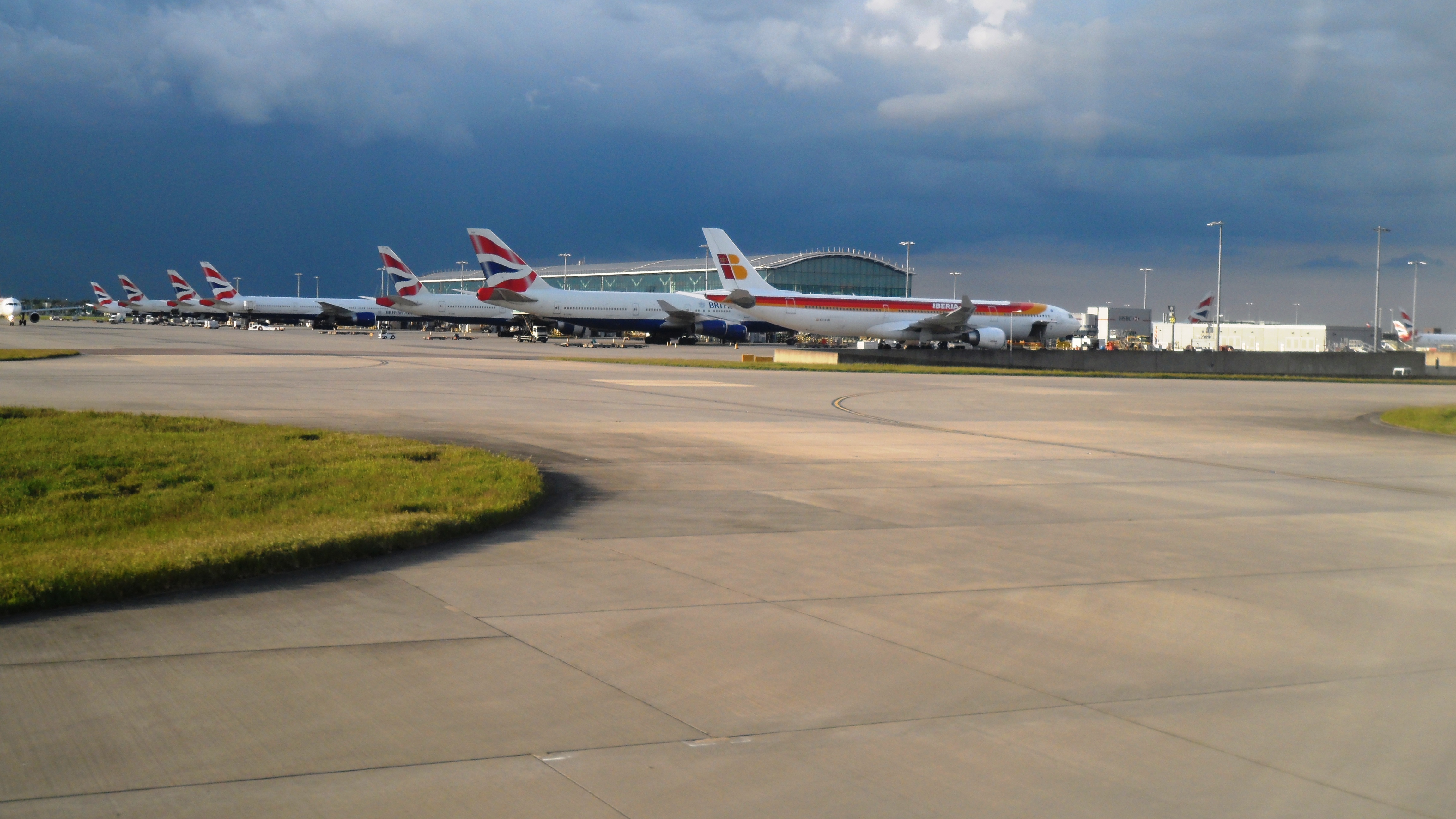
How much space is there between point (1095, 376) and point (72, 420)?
136 ft

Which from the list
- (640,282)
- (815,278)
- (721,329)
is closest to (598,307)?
(721,329)

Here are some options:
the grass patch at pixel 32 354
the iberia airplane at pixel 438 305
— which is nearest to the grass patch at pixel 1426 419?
the grass patch at pixel 32 354

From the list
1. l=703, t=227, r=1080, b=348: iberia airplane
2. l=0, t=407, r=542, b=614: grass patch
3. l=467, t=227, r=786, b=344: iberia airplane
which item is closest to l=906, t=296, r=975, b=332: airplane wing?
l=703, t=227, r=1080, b=348: iberia airplane

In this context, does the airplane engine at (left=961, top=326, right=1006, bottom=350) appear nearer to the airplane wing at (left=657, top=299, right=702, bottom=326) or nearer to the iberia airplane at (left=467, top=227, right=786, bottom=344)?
the iberia airplane at (left=467, top=227, right=786, bottom=344)

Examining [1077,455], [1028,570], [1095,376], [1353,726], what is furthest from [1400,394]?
[1353,726]

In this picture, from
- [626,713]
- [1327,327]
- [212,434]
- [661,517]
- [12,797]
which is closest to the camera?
[12,797]

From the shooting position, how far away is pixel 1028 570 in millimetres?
8992

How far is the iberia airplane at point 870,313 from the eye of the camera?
6531 cm

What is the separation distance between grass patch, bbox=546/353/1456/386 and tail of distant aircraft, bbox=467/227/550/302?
28.3 m

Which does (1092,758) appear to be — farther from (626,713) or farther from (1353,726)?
(626,713)

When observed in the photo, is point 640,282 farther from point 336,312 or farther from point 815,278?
point 336,312

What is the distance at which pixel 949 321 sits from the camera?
64.9 metres

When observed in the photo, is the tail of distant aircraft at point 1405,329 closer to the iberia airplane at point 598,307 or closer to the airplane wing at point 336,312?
the iberia airplane at point 598,307

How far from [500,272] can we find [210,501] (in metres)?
71.2
